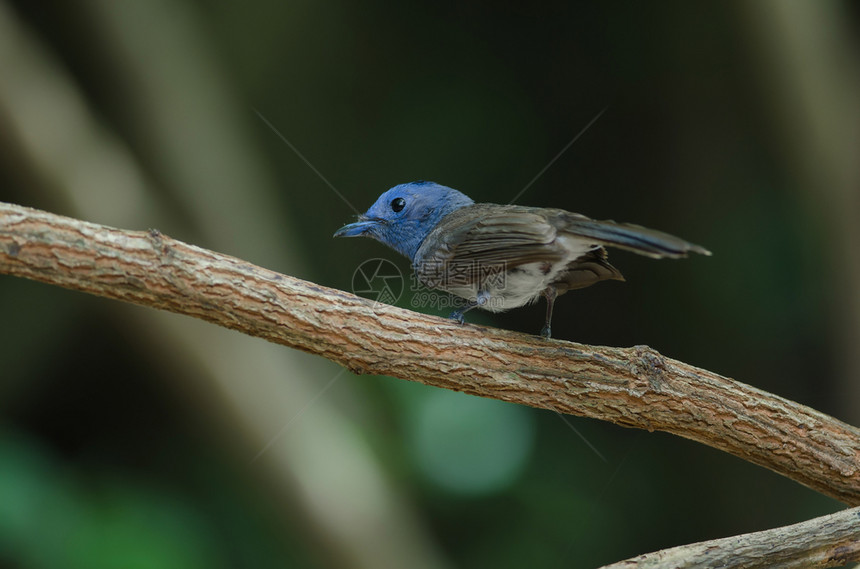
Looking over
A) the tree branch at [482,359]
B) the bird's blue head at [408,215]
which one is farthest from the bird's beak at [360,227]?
the tree branch at [482,359]

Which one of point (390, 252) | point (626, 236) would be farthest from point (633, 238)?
point (390, 252)

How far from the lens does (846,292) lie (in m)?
4.98

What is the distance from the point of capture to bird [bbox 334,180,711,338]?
271 cm

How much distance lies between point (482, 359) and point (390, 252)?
2.54 m

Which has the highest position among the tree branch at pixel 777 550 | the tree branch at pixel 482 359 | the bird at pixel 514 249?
the bird at pixel 514 249

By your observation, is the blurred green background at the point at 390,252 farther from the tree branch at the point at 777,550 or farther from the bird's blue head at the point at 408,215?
the tree branch at the point at 777,550

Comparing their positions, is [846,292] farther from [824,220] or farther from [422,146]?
[422,146]

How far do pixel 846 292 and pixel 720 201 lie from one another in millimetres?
1092

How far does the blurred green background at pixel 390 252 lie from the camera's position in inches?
184

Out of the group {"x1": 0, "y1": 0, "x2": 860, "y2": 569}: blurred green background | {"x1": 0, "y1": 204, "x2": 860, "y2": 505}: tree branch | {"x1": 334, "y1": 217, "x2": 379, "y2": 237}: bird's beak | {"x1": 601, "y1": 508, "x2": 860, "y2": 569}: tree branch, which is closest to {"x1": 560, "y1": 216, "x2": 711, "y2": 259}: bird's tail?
{"x1": 0, "y1": 204, "x2": 860, "y2": 505}: tree branch

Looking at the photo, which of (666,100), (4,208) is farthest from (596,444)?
(4,208)

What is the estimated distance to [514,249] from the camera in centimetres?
295

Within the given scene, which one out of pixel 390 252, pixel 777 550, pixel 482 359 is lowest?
pixel 777 550

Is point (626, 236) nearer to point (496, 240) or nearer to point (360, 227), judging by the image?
point (496, 240)
